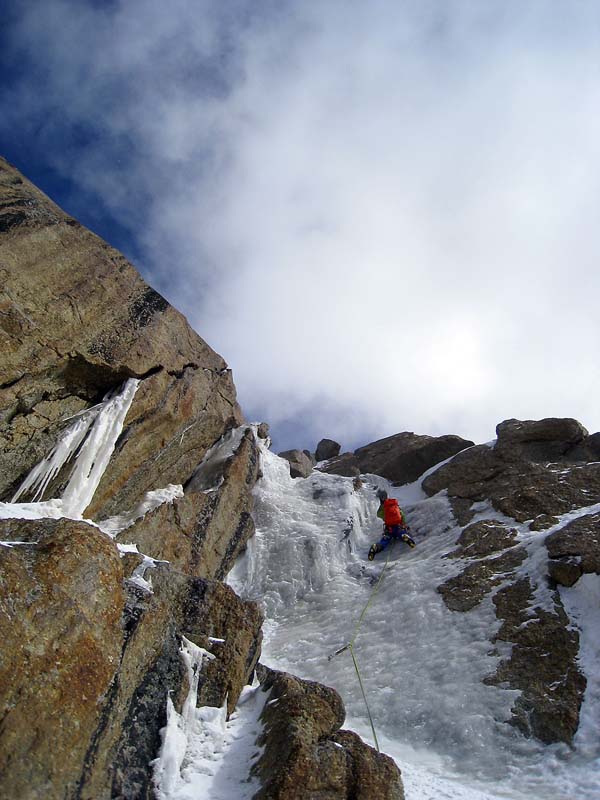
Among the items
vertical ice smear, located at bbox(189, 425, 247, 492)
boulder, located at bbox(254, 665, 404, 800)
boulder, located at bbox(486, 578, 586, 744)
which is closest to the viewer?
boulder, located at bbox(254, 665, 404, 800)

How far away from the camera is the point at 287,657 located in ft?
43.1

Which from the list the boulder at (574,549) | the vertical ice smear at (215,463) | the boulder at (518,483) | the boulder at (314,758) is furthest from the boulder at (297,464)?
the boulder at (314,758)

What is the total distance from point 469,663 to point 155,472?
9.83 meters

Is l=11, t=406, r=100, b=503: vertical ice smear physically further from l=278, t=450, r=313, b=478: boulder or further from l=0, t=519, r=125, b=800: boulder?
l=278, t=450, r=313, b=478: boulder

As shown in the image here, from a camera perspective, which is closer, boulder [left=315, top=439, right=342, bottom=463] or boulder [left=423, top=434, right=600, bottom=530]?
boulder [left=423, top=434, right=600, bottom=530]

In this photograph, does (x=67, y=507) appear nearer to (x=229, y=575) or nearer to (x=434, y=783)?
(x=229, y=575)

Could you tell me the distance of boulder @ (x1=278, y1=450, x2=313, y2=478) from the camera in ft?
81.1

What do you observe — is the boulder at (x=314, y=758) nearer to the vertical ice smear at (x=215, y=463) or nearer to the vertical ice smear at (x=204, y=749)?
the vertical ice smear at (x=204, y=749)

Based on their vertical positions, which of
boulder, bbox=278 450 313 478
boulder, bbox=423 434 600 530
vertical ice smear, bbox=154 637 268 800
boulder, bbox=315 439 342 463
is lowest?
vertical ice smear, bbox=154 637 268 800

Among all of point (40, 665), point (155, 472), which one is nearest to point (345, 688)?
point (40, 665)

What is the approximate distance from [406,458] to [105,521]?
48.9 feet

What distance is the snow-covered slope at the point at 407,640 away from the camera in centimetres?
846

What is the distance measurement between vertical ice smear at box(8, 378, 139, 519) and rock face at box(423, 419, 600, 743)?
365 inches

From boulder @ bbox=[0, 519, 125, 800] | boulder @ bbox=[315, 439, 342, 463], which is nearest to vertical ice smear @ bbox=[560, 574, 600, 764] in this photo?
boulder @ bbox=[0, 519, 125, 800]
